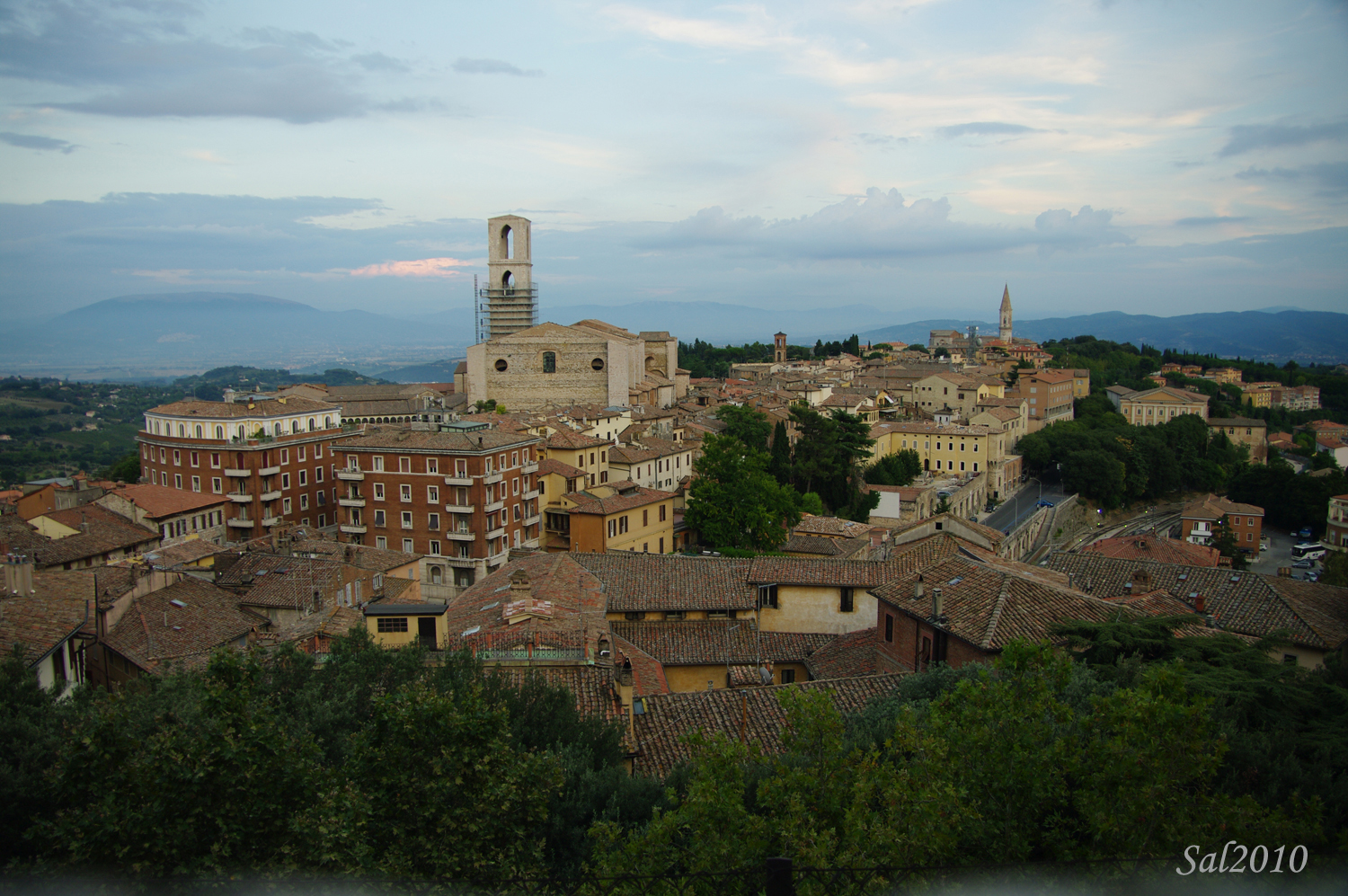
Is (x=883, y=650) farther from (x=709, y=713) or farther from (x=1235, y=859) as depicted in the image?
(x=1235, y=859)

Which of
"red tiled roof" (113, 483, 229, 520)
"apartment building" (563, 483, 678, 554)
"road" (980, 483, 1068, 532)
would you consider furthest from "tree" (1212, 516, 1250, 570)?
"red tiled roof" (113, 483, 229, 520)

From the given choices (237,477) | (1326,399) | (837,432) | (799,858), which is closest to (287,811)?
(799,858)

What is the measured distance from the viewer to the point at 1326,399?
105812 mm

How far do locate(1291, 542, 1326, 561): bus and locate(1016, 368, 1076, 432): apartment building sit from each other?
1035 inches

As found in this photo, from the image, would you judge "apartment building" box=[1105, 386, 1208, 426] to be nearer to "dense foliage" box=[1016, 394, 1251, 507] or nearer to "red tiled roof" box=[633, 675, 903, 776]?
"dense foliage" box=[1016, 394, 1251, 507]

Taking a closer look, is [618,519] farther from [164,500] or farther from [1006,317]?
[1006,317]

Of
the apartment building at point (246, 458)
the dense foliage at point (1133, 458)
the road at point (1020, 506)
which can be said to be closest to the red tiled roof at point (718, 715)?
the apartment building at point (246, 458)

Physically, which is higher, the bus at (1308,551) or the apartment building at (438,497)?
the apartment building at (438,497)

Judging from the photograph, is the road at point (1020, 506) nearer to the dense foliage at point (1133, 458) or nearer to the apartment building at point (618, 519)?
the dense foliage at point (1133, 458)

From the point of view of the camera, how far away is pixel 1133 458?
64.1 m

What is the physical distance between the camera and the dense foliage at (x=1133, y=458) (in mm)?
61156

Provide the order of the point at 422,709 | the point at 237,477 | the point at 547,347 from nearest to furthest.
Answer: the point at 422,709, the point at 237,477, the point at 547,347

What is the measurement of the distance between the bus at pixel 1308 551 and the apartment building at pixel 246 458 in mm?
49353

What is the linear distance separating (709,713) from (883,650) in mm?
5155
